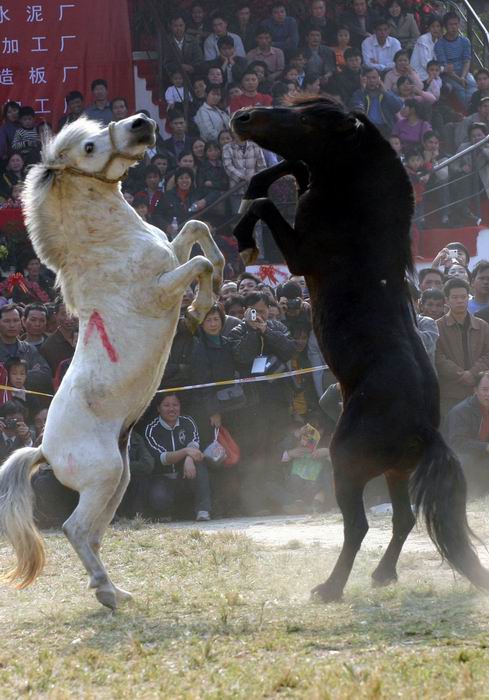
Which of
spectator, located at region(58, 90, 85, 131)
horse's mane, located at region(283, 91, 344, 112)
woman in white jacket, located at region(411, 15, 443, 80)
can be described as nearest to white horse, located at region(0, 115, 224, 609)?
horse's mane, located at region(283, 91, 344, 112)

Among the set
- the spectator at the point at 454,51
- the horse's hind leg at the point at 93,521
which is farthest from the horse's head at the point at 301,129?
the spectator at the point at 454,51

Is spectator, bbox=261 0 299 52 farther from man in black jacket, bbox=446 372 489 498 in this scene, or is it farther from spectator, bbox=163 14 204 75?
man in black jacket, bbox=446 372 489 498

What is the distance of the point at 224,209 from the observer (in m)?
14.8

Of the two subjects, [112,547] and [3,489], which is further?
[112,547]

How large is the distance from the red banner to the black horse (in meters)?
10.7

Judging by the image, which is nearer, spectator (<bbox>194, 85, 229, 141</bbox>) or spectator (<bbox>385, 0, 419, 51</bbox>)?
spectator (<bbox>194, 85, 229, 141</bbox>)

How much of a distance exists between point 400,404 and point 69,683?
223 centimetres

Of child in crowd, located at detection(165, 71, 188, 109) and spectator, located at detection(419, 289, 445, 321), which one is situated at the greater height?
child in crowd, located at detection(165, 71, 188, 109)

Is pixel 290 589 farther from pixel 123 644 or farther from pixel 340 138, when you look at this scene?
pixel 340 138

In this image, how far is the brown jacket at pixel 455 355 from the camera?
1013cm

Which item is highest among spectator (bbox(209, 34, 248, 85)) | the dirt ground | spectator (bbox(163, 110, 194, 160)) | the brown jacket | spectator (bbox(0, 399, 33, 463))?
spectator (bbox(209, 34, 248, 85))

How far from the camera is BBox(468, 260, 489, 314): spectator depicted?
35.6 ft

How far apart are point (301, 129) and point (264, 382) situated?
14.4 ft

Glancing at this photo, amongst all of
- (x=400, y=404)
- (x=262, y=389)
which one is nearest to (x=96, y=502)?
(x=400, y=404)
